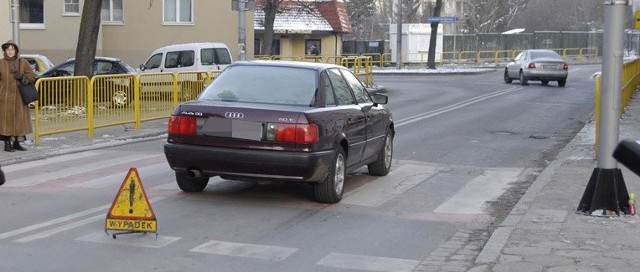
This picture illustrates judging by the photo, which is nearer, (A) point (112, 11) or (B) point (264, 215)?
(B) point (264, 215)

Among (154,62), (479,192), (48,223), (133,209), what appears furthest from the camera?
(154,62)

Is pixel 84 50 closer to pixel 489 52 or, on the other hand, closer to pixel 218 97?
pixel 218 97

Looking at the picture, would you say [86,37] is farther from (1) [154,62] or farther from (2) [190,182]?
(2) [190,182]

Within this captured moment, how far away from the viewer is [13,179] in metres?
11.5

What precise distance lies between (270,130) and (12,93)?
6.02 meters

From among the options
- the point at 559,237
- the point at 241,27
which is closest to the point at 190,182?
the point at 559,237

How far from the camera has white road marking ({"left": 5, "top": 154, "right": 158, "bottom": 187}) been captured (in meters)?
11.2

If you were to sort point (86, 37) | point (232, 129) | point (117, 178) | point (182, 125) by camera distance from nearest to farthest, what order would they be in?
point (232, 129), point (182, 125), point (117, 178), point (86, 37)

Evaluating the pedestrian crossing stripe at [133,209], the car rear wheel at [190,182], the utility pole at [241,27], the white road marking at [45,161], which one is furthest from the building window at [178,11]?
the pedestrian crossing stripe at [133,209]

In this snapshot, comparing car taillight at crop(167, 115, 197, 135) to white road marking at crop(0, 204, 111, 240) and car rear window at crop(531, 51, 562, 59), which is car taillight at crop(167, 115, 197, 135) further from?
car rear window at crop(531, 51, 562, 59)

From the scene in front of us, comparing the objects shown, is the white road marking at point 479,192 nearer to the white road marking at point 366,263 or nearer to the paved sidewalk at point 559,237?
the paved sidewalk at point 559,237

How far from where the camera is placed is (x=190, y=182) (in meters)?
10.3

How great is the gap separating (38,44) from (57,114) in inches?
781

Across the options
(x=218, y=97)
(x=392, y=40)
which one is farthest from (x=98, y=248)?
(x=392, y=40)
